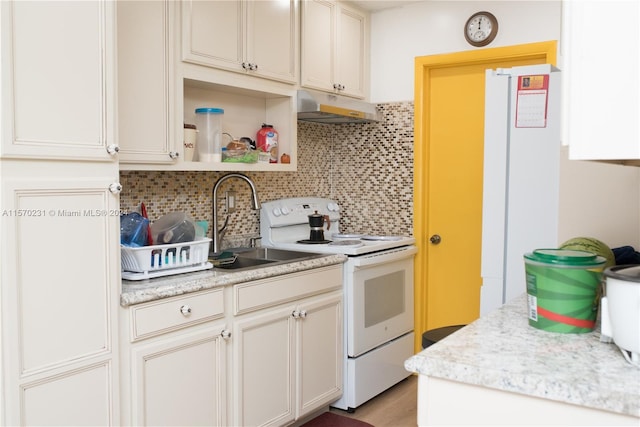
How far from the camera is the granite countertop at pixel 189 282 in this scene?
85.1 inches

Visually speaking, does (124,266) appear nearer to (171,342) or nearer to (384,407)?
(171,342)

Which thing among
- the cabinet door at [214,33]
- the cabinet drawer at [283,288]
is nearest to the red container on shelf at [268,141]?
the cabinet door at [214,33]

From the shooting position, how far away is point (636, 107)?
109 centimetres

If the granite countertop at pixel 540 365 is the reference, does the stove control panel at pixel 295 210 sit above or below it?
above

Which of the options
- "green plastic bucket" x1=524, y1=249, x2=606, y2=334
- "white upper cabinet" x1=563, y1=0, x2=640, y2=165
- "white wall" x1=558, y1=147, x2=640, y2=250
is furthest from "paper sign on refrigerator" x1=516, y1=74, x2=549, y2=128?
"white upper cabinet" x1=563, y1=0, x2=640, y2=165

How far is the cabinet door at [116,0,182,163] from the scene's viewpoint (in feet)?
7.70

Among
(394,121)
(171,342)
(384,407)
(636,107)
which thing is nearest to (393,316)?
(384,407)

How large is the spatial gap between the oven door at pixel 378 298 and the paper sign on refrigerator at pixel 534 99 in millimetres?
1336

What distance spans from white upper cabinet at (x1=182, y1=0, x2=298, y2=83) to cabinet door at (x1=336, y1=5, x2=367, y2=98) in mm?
469

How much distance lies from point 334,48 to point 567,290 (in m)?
2.52

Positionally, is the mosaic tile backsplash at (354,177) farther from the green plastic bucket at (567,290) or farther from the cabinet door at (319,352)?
the green plastic bucket at (567,290)

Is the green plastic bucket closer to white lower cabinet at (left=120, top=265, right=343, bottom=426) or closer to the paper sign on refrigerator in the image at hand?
the paper sign on refrigerator

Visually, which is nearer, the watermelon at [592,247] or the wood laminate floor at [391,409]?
the watermelon at [592,247]

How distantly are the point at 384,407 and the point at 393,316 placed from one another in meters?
0.54
